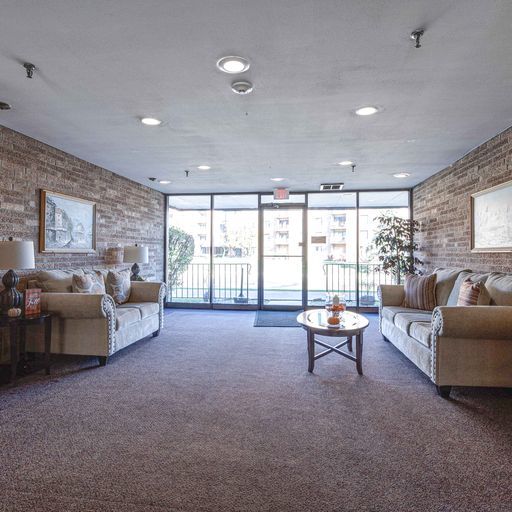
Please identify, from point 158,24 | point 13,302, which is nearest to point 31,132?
point 13,302

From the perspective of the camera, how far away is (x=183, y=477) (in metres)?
1.80

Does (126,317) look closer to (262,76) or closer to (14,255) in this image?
(14,255)

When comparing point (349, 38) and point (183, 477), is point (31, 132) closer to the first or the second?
point (349, 38)

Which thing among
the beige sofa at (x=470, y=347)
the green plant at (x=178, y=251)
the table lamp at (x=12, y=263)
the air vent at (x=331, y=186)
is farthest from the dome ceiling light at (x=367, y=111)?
the green plant at (x=178, y=251)

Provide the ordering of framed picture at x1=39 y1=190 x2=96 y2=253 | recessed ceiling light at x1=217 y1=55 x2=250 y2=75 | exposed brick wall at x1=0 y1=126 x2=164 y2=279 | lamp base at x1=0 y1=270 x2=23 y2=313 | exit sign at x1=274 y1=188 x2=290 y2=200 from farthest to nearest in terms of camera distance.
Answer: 1. exit sign at x1=274 y1=188 x2=290 y2=200
2. framed picture at x1=39 y1=190 x2=96 y2=253
3. exposed brick wall at x1=0 y1=126 x2=164 y2=279
4. lamp base at x1=0 y1=270 x2=23 y2=313
5. recessed ceiling light at x1=217 y1=55 x2=250 y2=75

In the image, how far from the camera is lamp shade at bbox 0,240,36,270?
312 centimetres

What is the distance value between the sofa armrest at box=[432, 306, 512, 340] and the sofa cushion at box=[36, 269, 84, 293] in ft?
12.2

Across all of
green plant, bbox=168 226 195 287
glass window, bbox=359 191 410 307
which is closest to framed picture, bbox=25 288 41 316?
green plant, bbox=168 226 195 287

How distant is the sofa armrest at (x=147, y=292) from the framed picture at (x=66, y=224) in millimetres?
836

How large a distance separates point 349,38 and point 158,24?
110 centimetres

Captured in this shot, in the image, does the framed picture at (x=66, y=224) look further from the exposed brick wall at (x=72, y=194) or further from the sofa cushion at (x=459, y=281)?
the sofa cushion at (x=459, y=281)

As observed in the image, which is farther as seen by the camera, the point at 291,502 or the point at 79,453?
the point at 79,453

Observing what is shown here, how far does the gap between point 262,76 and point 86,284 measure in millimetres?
2881

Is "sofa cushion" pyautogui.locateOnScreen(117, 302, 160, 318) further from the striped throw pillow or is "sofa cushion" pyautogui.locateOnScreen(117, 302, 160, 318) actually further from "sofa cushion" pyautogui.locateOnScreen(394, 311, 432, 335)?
the striped throw pillow
